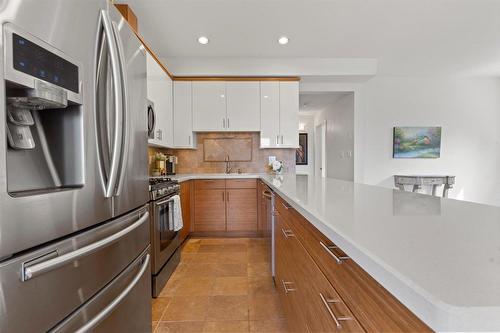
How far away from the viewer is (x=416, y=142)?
204 inches

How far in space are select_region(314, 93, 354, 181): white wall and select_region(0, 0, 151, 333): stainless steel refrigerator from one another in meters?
4.71

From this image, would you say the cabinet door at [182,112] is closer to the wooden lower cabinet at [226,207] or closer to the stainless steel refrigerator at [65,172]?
the wooden lower cabinet at [226,207]

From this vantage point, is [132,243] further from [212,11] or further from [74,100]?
[212,11]

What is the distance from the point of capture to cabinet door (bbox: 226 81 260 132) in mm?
4098

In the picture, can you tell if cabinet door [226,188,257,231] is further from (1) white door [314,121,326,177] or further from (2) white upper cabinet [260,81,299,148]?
(1) white door [314,121,326,177]

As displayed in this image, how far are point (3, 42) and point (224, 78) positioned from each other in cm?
369

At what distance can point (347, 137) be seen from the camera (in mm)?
5312

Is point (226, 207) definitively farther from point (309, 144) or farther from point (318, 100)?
point (309, 144)

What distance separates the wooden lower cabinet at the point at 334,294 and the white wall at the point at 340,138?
435cm

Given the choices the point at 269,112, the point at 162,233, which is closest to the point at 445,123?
the point at 269,112

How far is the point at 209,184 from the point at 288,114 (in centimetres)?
168

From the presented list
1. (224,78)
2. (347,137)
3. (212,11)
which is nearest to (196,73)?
(224,78)

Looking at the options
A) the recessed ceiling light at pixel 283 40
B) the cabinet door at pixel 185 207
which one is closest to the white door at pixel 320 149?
the recessed ceiling light at pixel 283 40

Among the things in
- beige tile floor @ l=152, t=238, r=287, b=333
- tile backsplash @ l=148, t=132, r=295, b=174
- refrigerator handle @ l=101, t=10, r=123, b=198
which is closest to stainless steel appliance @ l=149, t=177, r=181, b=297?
beige tile floor @ l=152, t=238, r=287, b=333
